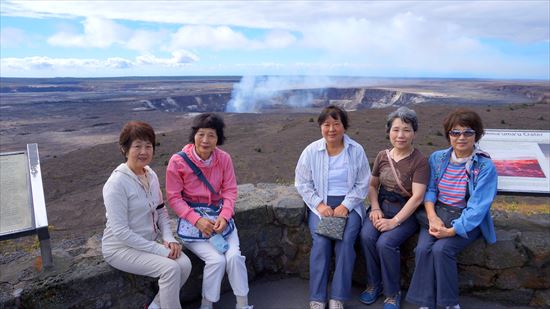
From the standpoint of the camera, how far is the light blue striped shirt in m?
3.40

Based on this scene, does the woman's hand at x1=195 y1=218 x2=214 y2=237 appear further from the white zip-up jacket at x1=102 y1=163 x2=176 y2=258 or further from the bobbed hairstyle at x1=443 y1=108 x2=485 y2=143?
the bobbed hairstyle at x1=443 y1=108 x2=485 y2=143

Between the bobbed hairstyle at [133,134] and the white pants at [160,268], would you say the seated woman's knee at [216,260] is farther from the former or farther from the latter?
the bobbed hairstyle at [133,134]

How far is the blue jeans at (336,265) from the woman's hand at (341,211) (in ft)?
0.25

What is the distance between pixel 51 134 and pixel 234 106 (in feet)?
99.5

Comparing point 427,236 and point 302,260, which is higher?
point 427,236

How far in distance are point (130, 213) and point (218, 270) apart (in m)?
0.76

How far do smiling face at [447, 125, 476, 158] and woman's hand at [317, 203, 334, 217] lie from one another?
44.7 inches

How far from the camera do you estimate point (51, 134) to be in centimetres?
3200

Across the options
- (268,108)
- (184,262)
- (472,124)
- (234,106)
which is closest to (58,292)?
(184,262)

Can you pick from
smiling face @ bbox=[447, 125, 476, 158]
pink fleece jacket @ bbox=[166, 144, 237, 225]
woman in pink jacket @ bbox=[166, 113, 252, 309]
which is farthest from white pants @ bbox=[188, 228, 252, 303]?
smiling face @ bbox=[447, 125, 476, 158]

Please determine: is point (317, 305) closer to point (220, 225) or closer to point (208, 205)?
point (220, 225)

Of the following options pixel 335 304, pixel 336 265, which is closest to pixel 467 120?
pixel 336 265

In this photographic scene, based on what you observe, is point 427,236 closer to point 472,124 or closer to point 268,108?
point 472,124

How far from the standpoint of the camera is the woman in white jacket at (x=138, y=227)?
8.96ft
